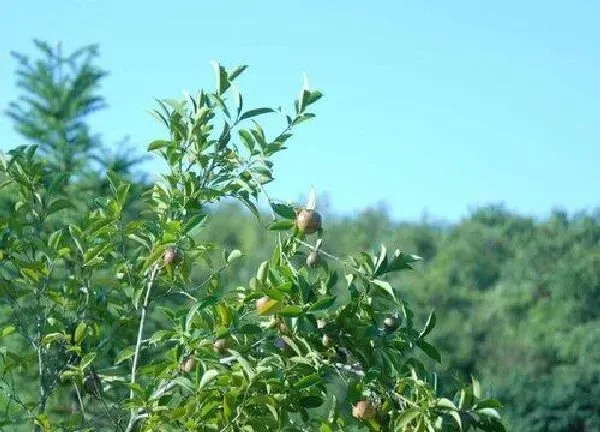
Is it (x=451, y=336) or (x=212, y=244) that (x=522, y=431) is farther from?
(x=212, y=244)

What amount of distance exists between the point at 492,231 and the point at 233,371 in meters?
50.9

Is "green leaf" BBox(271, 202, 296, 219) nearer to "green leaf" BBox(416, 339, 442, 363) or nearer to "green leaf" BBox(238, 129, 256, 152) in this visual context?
"green leaf" BBox(238, 129, 256, 152)

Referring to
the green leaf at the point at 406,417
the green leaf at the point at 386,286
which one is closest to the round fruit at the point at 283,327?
the green leaf at the point at 386,286

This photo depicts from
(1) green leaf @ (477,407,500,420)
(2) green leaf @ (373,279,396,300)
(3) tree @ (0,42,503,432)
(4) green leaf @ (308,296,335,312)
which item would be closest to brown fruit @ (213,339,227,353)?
(3) tree @ (0,42,503,432)

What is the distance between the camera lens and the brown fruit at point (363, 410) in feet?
8.91

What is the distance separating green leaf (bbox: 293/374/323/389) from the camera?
2641mm

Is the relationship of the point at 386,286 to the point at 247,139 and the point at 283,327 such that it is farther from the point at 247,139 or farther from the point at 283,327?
the point at 247,139

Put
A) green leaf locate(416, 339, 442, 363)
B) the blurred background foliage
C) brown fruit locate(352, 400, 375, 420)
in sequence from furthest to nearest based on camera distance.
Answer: the blurred background foliage
green leaf locate(416, 339, 442, 363)
brown fruit locate(352, 400, 375, 420)

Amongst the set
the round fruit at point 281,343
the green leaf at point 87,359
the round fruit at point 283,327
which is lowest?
the green leaf at point 87,359

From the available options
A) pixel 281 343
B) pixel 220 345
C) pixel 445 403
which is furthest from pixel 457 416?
pixel 220 345

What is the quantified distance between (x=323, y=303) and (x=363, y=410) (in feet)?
0.90

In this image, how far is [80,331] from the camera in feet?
10.4

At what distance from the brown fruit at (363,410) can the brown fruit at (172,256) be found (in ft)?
1.91

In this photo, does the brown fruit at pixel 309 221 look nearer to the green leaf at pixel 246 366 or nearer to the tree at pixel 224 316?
the tree at pixel 224 316
